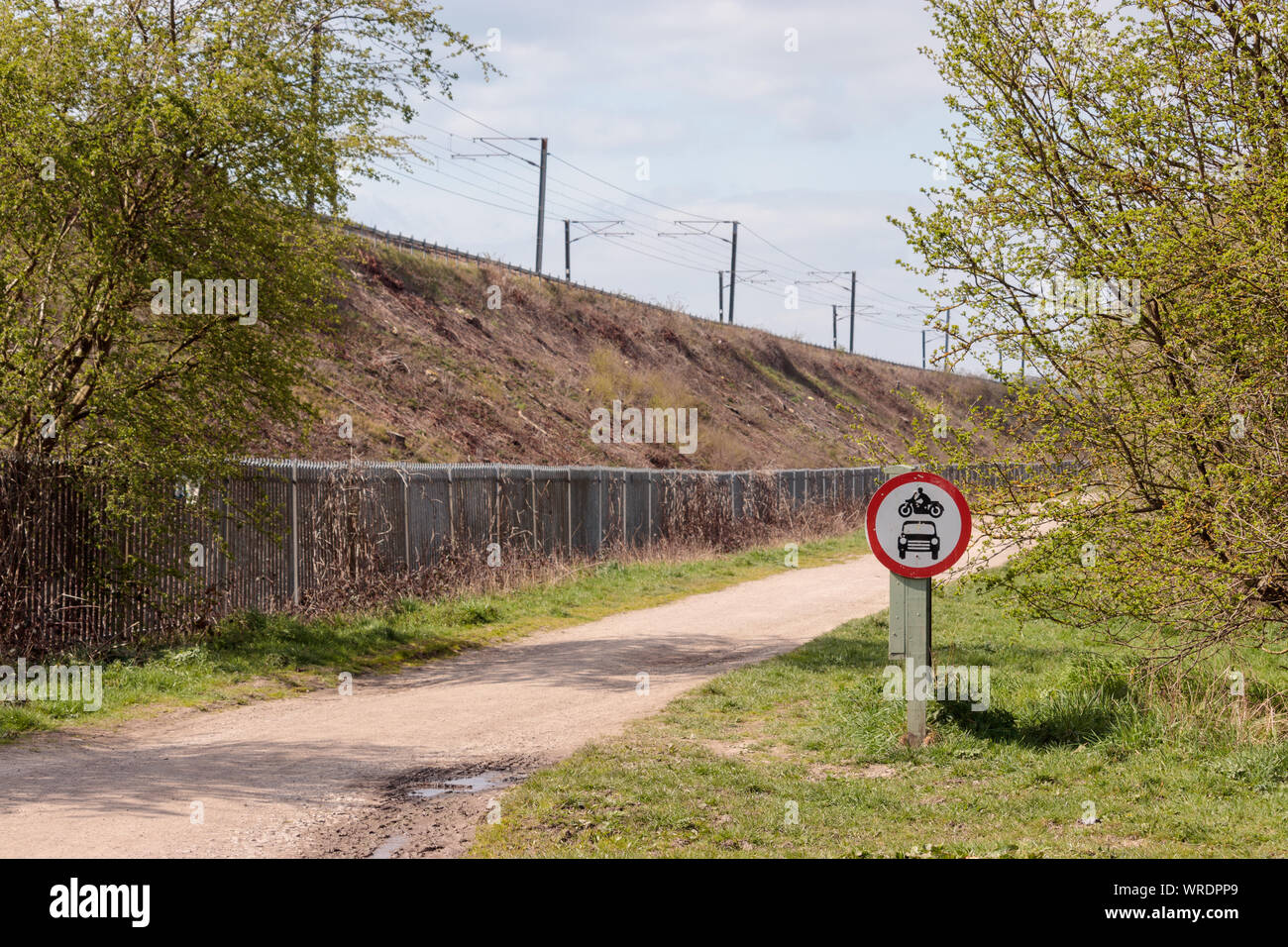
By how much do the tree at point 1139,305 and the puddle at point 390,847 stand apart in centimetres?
491

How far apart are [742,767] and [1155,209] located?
200 inches

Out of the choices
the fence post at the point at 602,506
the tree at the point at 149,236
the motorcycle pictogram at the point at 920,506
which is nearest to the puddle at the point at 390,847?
the motorcycle pictogram at the point at 920,506

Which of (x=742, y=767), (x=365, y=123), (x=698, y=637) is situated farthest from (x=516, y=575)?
(x=742, y=767)

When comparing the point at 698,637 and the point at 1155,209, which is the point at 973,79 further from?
the point at 698,637

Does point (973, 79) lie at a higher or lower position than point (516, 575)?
higher

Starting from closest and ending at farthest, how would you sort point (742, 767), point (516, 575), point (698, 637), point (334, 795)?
point (334, 795) < point (742, 767) < point (698, 637) < point (516, 575)

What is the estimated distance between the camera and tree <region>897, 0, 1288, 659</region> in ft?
27.8

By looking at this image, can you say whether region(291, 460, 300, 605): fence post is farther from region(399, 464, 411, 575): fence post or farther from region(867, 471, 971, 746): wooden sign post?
region(867, 471, 971, 746): wooden sign post

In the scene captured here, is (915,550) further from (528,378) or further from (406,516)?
(528,378)

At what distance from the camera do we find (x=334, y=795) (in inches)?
324

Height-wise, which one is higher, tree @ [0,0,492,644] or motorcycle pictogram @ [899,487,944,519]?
tree @ [0,0,492,644]

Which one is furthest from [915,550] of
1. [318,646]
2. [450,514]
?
[450,514]

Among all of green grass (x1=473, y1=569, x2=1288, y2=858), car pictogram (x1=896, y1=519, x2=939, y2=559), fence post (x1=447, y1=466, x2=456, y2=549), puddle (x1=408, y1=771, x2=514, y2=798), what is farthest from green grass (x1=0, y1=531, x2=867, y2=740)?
car pictogram (x1=896, y1=519, x2=939, y2=559)

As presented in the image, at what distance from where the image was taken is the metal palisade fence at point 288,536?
1353 cm
